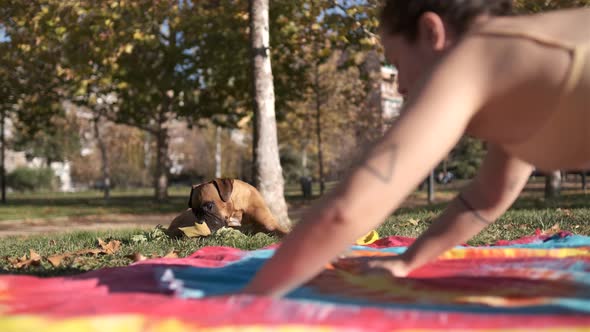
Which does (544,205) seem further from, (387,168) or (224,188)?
(387,168)

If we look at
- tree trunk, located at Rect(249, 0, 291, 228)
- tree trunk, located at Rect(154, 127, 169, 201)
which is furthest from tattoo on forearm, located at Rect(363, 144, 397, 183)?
tree trunk, located at Rect(154, 127, 169, 201)

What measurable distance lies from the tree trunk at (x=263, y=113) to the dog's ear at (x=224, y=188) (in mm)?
3364

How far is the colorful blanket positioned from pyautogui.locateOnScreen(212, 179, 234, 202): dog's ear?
2547 mm

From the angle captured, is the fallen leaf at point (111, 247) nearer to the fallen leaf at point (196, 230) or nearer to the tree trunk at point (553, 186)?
the fallen leaf at point (196, 230)

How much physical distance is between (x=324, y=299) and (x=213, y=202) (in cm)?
359

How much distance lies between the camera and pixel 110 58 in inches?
416

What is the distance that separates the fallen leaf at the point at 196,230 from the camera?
4.95 meters

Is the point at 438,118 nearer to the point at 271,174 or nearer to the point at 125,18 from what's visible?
the point at 271,174

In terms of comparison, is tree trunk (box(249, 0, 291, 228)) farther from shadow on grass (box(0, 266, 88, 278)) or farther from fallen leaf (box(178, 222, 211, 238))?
shadow on grass (box(0, 266, 88, 278))

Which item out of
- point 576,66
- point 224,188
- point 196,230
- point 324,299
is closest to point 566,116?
point 576,66

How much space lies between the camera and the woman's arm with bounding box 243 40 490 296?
5.16 ft

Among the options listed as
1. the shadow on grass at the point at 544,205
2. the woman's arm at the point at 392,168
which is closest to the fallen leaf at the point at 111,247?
the woman's arm at the point at 392,168

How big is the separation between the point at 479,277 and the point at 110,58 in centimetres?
957

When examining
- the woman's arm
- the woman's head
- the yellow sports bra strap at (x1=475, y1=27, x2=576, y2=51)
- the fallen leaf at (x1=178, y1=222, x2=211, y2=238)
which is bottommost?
the fallen leaf at (x1=178, y1=222, x2=211, y2=238)
